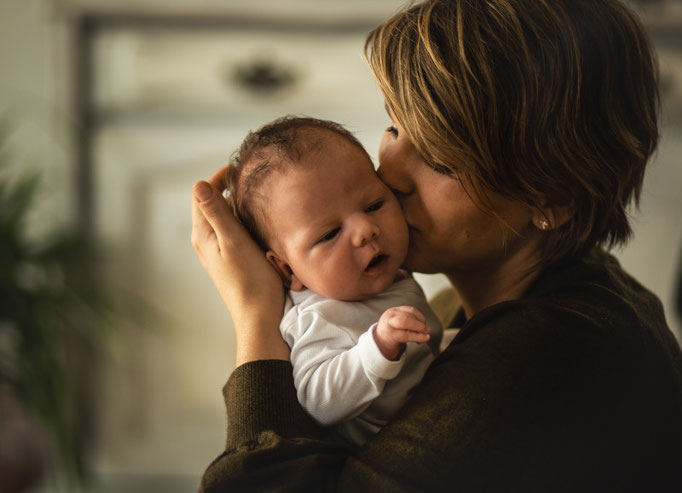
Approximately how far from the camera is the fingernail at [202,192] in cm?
94

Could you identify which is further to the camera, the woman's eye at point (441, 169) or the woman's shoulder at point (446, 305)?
the woman's shoulder at point (446, 305)

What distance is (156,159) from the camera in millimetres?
2613

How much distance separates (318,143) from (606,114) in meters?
0.36

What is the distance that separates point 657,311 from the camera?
94 cm

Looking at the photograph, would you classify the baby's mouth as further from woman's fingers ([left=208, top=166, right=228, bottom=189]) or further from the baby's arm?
woman's fingers ([left=208, top=166, right=228, bottom=189])

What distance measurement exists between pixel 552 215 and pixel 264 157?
381mm

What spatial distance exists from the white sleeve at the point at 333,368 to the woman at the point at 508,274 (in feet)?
0.08

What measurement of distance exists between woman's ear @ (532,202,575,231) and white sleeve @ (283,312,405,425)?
0.28 metres

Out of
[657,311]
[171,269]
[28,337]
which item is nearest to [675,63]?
[657,311]

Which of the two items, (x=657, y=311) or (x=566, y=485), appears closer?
(x=566, y=485)

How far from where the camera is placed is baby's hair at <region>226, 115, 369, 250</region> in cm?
88

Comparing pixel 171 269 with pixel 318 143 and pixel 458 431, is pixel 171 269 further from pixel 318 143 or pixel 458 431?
pixel 458 431

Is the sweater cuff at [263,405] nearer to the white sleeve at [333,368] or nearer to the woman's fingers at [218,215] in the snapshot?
the white sleeve at [333,368]

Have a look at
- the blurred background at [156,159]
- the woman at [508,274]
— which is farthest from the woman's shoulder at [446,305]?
the blurred background at [156,159]
